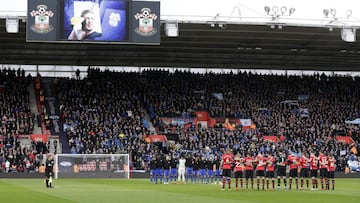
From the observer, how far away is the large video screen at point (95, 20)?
4769 cm

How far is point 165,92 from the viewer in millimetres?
66375

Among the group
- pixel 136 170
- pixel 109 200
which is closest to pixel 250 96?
pixel 136 170

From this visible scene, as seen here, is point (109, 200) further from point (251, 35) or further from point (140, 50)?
point (140, 50)

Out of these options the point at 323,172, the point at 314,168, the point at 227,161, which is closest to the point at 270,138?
the point at 314,168

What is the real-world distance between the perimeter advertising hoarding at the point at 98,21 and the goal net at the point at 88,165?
840 centimetres

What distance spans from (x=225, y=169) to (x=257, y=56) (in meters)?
34.1

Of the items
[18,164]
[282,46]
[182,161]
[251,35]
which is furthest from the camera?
[282,46]

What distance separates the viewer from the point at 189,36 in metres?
56.9

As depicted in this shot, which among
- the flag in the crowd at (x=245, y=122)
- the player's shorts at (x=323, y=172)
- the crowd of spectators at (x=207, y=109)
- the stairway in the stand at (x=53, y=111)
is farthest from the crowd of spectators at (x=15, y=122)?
the player's shorts at (x=323, y=172)

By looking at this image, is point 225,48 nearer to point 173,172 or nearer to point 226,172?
point 173,172

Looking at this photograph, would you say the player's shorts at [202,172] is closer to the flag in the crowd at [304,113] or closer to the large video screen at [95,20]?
the large video screen at [95,20]

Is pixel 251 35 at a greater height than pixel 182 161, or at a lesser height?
greater

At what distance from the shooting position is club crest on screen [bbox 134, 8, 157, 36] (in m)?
47.6

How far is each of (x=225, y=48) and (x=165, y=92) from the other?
25.3 ft
